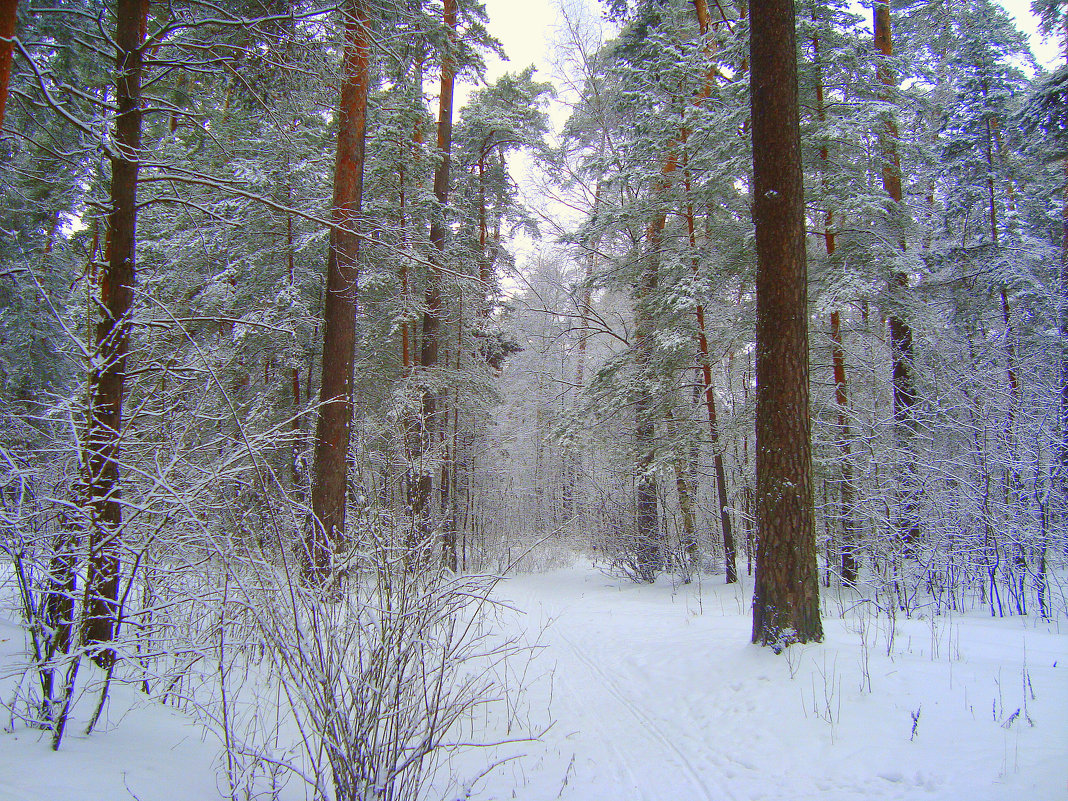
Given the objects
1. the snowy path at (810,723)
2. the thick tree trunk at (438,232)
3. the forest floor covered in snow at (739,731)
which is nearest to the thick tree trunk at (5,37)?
the forest floor covered in snow at (739,731)

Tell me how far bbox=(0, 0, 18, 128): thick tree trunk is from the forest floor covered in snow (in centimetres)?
258

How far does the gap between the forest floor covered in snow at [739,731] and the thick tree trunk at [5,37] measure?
8.47 ft

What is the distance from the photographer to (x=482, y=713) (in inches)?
159

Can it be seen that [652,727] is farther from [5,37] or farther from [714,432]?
[714,432]

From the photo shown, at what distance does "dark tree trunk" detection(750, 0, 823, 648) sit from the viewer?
4375mm

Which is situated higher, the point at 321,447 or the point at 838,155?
the point at 838,155

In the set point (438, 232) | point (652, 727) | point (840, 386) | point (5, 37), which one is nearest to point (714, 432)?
point (840, 386)

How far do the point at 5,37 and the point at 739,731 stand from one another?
5.25 meters

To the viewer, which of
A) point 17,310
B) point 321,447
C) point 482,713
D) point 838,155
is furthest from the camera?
point 17,310

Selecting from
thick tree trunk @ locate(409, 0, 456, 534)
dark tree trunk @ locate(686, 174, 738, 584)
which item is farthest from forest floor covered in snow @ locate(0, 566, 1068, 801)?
thick tree trunk @ locate(409, 0, 456, 534)

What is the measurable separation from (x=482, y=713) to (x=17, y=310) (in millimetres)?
13128

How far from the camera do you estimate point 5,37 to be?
2098mm

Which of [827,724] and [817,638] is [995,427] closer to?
[817,638]

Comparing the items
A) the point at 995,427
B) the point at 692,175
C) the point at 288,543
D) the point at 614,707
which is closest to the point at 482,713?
the point at 614,707
